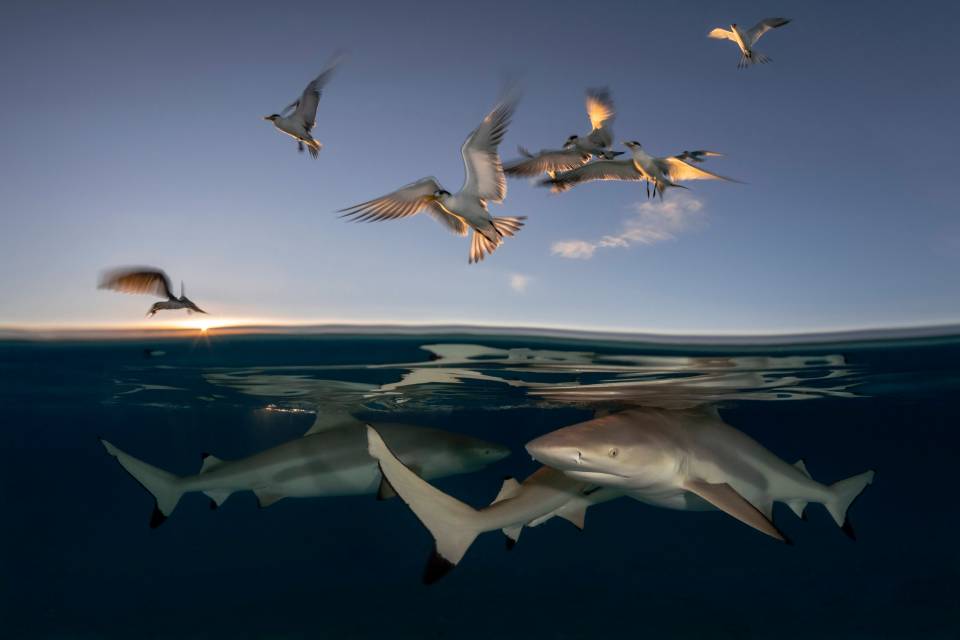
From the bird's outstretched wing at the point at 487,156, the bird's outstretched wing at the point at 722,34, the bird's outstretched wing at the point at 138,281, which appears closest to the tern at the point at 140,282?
the bird's outstretched wing at the point at 138,281

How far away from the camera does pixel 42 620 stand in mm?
15148

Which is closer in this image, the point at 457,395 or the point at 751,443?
the point at 751,443

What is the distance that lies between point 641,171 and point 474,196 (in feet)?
8.90

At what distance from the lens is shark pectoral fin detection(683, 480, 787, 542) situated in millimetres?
4273

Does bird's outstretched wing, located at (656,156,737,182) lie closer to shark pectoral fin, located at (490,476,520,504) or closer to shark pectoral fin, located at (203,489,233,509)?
shark pectoral fin, located at (490,476,520,504)

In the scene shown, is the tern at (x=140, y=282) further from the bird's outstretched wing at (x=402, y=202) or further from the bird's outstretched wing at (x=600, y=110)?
the bird's outstretched wing at (x=600, y=110)

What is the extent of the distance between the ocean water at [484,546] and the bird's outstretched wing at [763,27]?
6.41 meters

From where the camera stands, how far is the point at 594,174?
30.4 feet

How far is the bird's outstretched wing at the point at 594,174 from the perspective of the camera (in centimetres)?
890

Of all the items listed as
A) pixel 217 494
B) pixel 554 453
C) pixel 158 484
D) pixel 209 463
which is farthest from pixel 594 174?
pixel 158 484

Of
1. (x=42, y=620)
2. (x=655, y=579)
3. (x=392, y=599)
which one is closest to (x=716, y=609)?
(x=655, y=579)

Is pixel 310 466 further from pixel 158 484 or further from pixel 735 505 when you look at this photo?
pixel 735 505

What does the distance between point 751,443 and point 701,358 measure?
7.79 metres

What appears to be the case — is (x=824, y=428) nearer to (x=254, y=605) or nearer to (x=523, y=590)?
(x=523, y=590)
